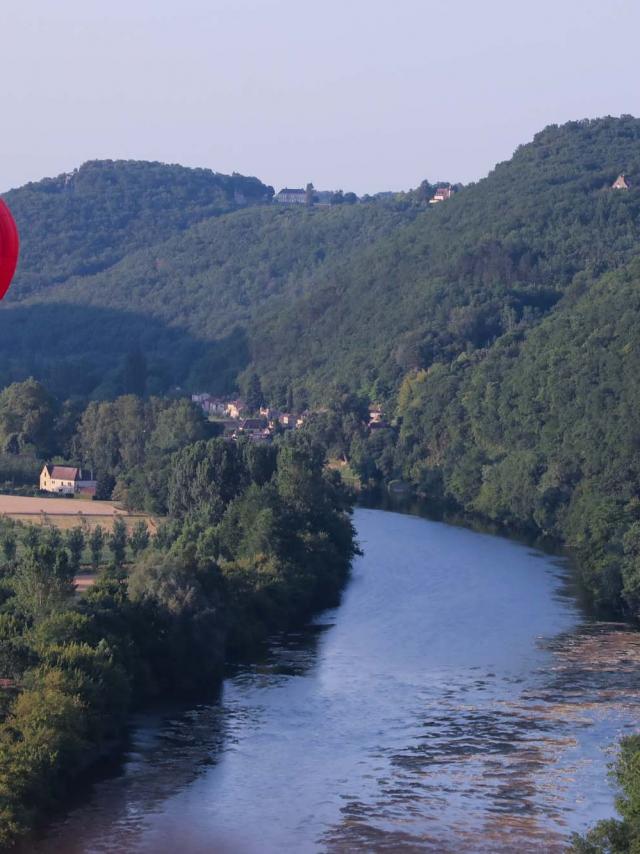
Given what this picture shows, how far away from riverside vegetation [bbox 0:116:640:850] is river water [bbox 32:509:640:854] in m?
2.78

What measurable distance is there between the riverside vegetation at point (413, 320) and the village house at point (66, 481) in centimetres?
120

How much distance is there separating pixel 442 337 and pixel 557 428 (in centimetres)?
2806

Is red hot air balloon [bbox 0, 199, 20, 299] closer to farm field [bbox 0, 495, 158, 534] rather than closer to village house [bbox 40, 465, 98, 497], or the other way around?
farm field [bbox 0, 495, 158, 534]

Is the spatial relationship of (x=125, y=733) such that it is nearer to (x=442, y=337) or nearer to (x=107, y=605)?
(x=107, y=605)

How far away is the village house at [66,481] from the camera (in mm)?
66938

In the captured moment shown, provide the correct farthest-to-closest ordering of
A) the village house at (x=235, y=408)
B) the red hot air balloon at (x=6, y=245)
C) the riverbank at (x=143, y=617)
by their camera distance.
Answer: the village house at (x=235, y=408), the riverbank at (x=143, y=617), the red hot air balloon at (x=6, y=245)

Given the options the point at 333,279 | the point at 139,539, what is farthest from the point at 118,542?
the point at 333,279

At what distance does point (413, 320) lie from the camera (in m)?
101

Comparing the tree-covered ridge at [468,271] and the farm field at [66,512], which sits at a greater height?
the tree-covered ridge at [468,271]

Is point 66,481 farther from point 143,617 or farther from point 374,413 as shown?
point 143,617

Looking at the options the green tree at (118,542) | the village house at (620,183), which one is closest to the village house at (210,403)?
the village house at (620,183)

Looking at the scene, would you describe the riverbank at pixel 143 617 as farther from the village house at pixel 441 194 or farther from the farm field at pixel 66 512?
the village house at pixel 441 194

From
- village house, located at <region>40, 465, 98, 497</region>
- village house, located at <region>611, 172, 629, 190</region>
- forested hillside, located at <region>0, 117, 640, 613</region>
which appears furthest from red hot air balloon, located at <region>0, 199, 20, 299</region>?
village house, located at <region>611, 172, 629, 190</region>

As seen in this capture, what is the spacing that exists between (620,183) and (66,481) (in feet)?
201
